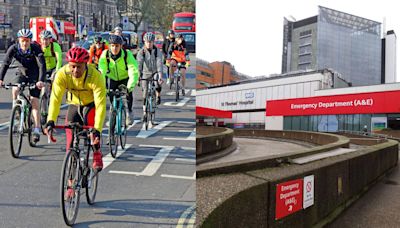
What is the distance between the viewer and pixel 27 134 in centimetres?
161

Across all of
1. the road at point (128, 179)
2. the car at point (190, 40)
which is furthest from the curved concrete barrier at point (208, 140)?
the car at point (190, 40)

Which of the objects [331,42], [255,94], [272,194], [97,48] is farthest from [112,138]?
[331,42]

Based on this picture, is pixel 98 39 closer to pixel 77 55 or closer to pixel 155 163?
pixel 77 55

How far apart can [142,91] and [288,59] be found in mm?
1303

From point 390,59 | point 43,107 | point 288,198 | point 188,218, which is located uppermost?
point 390,59

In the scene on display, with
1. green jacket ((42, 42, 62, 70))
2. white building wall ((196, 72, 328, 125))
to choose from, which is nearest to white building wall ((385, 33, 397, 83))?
white building wall ((196, 72, 328, 125))

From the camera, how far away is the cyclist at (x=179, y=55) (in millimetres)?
1663

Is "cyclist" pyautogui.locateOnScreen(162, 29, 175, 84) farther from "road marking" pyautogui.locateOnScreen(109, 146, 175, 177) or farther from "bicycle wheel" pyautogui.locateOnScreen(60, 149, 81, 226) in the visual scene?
Result: "bicycle wheel" pyautogui.locateOnScreen(60, 149, 81, 226)

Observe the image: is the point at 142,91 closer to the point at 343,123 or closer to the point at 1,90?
the point at 1,90

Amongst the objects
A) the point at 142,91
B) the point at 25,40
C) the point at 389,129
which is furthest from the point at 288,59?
the point at 389,129

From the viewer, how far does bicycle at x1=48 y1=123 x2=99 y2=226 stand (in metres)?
1.54

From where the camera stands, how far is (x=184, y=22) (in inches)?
65.2

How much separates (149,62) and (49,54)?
428mm

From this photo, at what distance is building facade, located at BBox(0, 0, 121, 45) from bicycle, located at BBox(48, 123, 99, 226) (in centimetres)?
41
